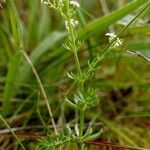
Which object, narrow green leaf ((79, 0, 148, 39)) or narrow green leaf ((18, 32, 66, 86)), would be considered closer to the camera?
narrow green leaf ((79, 0, 148, 39))

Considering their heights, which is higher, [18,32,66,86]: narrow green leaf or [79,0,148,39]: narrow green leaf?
[79,0,148,39]: narrow green leaf

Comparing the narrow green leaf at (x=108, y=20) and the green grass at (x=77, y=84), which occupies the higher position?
the narrow green leaf at (x=108, y=20)

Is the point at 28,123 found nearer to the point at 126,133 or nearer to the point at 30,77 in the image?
the point at 30,77

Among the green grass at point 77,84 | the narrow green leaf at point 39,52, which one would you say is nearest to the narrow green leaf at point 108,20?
the green grass at point 77,84

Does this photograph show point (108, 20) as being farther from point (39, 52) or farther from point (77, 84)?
point (39, 52)

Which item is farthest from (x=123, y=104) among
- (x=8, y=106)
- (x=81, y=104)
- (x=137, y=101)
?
(x=81, y=104)

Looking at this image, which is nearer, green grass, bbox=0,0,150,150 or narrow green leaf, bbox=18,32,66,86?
green grass, bbox=0,0,150,150

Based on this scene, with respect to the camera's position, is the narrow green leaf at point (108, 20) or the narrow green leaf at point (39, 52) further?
the narrow green leaf at point (39, 52)

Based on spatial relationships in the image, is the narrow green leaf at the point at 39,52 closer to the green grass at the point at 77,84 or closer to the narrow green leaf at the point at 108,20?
the green grass at the point at 77,84

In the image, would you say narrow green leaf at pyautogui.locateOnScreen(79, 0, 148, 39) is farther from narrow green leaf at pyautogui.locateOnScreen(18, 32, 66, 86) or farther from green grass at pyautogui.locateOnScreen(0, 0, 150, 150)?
narrow green leaf at pyautogui.locateOnScreen(18, 32, 66, 86)

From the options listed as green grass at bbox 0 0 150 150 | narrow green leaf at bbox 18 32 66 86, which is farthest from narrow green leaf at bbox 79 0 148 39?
narrow green leaf at bbox 18 32 66 86

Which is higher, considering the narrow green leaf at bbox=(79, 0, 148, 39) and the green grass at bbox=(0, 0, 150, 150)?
the narrow green leaf at bbox=(79, 0, 148, 39)
